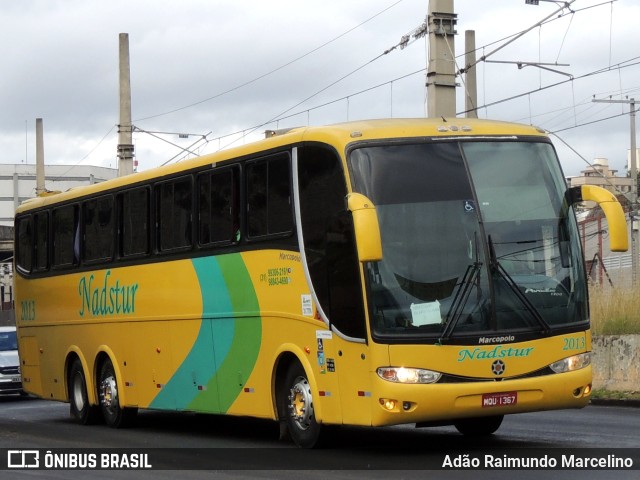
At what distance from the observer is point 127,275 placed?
20.0m

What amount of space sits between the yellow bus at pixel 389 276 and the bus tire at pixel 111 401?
3.23m

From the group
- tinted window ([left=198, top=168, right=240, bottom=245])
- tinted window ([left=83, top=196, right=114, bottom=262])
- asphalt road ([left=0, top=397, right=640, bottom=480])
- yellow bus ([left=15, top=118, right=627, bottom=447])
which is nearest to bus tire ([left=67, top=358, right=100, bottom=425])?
asphalt road ([left=0, top=397, right=640, bottom=480])

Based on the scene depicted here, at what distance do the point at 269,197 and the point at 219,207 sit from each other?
147 centimetres

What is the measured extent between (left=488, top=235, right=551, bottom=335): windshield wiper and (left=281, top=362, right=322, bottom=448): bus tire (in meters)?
2.58

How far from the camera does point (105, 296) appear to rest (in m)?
20.8

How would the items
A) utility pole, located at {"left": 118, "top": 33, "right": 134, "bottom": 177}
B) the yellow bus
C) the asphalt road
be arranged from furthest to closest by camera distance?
1. utility pole, located at {"left": 118, "top": 33, "right": 134, "bottom": 177}
2. the yellow bus
3. the asphalt road

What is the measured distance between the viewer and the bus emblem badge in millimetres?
13565

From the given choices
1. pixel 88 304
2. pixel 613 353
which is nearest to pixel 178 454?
pixel 88 304

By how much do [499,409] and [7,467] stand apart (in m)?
5.05

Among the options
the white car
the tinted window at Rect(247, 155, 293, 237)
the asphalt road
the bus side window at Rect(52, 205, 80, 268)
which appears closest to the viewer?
the asphalt road

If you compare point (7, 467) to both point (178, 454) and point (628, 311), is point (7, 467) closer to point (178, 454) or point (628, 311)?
point (178, 454)

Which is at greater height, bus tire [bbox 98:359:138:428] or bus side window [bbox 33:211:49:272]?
bus side window [bbox 33:211:49:272]

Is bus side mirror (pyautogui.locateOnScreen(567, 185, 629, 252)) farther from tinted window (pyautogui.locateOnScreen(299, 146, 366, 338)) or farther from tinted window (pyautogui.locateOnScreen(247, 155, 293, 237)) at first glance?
tinted window (pyautogui.locateOnScreen(247, 155, 293, 237))

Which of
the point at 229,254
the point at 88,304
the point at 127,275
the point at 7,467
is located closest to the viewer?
the point at 7,467
